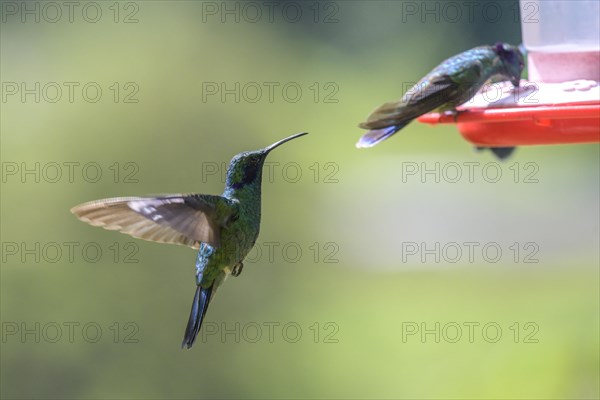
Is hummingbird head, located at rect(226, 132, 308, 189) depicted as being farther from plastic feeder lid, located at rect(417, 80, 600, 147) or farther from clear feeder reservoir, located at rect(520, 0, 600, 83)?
clear feeder reservoir, located at rect(520, 0, 600, 83)

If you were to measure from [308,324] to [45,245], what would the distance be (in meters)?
1.77

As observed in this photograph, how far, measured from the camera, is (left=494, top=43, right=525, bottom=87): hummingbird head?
3428 millimetres

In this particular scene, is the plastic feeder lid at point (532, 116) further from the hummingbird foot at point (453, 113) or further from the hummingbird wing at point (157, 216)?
the hummingbird wing at point (157, 216)

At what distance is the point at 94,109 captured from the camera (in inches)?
271

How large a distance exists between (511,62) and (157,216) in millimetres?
1398

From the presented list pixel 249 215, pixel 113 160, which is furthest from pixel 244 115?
pixel 249 215

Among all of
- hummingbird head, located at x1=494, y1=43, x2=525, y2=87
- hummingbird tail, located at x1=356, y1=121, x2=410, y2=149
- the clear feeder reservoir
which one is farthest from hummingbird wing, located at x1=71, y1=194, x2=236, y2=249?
the clear feeder reservoir

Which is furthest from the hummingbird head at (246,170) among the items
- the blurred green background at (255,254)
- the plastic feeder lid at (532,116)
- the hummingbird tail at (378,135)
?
the blurred green background at (255,254)

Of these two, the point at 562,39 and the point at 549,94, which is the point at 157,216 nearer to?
the point at 549,94

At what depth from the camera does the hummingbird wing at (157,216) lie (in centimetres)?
275

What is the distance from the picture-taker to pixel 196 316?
3176 millimetres

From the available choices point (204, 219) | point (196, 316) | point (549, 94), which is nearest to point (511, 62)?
point (549, 94)

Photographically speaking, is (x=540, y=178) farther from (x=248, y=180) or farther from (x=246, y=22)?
(x=248, y=180)

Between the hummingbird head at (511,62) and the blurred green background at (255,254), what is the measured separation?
2736mm
